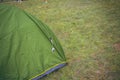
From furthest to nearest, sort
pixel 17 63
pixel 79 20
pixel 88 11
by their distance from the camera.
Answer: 1. pixel 88 11
2. pixel 79 20
3. pixel 17 63

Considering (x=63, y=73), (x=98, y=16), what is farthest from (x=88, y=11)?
(x=63, y=73)

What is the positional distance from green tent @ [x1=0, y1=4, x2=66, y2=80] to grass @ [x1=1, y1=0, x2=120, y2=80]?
1.87ft

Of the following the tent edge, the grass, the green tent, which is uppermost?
the green tent

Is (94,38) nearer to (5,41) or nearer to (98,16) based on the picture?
(98,16)

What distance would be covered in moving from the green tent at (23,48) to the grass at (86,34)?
57 centimetres

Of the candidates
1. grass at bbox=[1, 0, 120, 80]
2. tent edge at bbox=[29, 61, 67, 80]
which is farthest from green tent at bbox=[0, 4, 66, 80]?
grass at bbox=[1, 0, 120, 80]

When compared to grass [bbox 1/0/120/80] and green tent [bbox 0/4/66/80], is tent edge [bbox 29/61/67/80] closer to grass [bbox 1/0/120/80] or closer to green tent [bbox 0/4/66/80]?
green tent [bbox 0/4/66/80]

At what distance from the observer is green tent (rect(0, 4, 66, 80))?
203 inches

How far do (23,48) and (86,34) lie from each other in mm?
3659

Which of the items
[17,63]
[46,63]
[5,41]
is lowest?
[46,63]

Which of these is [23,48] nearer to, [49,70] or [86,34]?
[49,70]

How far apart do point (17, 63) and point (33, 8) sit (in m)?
7.95

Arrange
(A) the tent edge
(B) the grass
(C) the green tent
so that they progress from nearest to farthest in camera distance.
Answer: (C) the green tent < (A) the tent edge < (B) the grass

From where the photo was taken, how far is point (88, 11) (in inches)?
423
